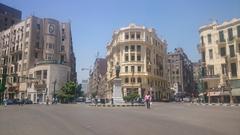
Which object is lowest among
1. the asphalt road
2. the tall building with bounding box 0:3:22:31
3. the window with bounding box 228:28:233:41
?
the asphalt road

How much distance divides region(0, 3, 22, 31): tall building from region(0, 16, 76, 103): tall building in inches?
821

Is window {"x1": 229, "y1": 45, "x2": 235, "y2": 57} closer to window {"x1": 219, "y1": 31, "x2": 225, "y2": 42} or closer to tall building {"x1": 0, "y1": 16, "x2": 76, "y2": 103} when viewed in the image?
window {"x1": 219, "y1": 31, "x2": 225, "y2": 42}

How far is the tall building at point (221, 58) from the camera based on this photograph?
167 feet

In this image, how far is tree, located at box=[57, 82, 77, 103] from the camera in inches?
2719

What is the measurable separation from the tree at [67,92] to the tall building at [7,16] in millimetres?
48324

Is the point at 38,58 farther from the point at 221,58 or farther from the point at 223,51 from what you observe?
the point at 223,51

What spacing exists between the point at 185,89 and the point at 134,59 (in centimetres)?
6629

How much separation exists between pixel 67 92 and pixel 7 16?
5431 centimetres

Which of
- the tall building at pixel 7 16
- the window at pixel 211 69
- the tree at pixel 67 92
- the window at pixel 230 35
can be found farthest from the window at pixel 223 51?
the tall building at pixel 7 16

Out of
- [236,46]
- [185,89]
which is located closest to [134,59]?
[236,46]

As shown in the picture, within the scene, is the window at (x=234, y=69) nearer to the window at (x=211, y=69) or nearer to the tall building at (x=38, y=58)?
the window at (x=211, y=69)

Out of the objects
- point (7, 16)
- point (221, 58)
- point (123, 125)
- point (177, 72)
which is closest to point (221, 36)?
point (221, 58)

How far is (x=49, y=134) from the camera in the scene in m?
8.94

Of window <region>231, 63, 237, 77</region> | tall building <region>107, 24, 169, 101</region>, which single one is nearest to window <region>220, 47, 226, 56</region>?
window <region>231, 63, 237, 77</region>
